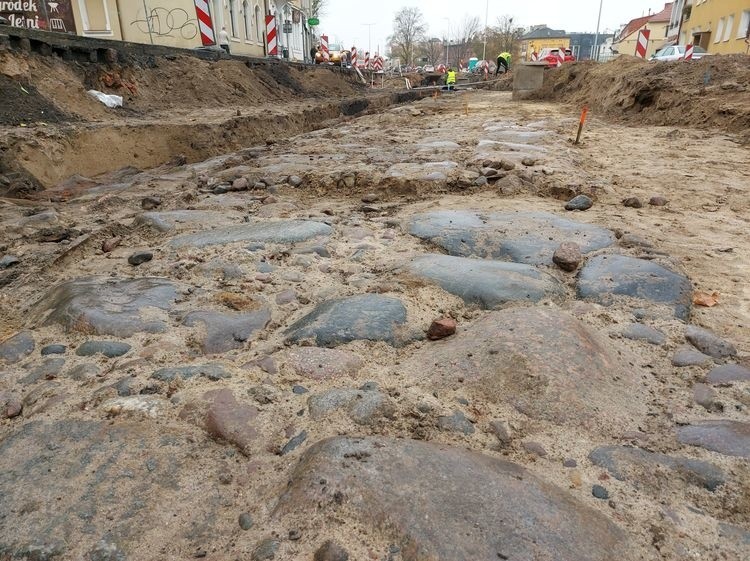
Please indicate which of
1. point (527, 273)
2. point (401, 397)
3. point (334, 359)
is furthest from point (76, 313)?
point (527, 273)

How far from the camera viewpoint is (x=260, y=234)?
2.58 meters

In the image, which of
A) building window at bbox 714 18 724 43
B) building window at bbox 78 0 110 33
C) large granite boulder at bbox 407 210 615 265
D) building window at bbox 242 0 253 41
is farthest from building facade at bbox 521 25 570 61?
large granite boulder at bbox 407 210 615 265

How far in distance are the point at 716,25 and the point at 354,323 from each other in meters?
34.3

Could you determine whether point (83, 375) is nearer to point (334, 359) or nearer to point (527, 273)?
point (334, 359)

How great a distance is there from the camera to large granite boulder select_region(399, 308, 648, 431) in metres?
1.32

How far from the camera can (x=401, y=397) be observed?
136 cm

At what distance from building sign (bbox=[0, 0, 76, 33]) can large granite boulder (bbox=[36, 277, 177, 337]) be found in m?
16.8

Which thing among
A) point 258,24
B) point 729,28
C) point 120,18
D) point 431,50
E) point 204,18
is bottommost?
point 204,18

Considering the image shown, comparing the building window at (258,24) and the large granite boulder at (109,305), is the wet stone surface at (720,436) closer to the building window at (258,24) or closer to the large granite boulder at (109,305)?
the large granite boulder at (109,305)

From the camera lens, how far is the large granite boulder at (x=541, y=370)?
4.34ft

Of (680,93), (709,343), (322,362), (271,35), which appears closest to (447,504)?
(322,362)

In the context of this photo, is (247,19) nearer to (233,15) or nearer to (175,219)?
(233,15)

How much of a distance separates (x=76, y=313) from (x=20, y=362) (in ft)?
0.79

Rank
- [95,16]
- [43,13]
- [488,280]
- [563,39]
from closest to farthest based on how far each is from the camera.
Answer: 1. [488,280]
2. [43,13]
3. [95,16]
4. [563,39]
